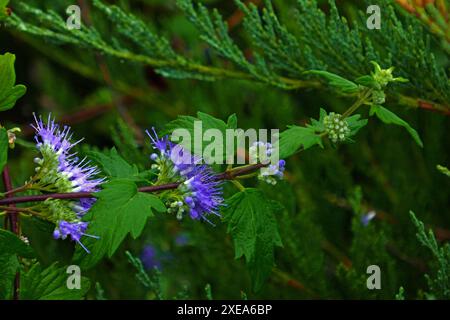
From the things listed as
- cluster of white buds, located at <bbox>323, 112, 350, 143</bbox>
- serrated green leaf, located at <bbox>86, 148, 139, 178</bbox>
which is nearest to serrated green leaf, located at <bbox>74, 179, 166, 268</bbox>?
serrated green leaf, located at <bbox>86, 148, 139, 178</bbox>

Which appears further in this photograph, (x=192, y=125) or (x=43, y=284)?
(x=43, y=284)

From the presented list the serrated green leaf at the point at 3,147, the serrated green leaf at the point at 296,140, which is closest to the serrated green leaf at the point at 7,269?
the serrated green leaf at the point at 3,147

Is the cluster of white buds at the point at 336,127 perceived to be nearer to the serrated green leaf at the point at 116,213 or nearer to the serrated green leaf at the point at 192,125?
the serrated green leaf at the point at 192,125

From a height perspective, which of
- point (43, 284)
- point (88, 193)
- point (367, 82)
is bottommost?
point (43, 284)

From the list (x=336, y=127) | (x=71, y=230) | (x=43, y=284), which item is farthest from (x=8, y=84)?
(x=336, y=127)

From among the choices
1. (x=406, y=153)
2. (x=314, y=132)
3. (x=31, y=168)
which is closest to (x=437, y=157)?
(x=406, y=153)

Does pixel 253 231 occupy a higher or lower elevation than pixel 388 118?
lower

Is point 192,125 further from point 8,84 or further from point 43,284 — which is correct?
point 43,284

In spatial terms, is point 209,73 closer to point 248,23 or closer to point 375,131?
point 248,23
